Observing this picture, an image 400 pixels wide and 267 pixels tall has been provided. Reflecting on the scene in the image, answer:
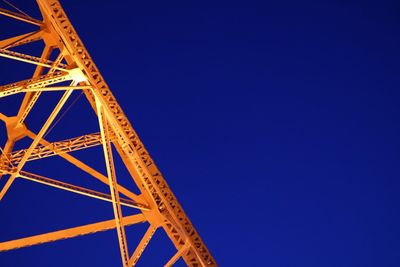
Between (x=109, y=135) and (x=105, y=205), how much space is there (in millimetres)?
8347

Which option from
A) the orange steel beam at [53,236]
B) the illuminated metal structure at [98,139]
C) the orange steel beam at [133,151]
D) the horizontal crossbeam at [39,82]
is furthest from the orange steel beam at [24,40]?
the orange steel beam at [53,236]

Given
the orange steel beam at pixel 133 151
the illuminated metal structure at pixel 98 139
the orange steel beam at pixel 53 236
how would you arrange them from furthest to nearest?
1. the orange steel beam at pixel 53 236
2. the illuminated metal structure at pixel 98 139
3. the orange steel beam at pixel 133 151

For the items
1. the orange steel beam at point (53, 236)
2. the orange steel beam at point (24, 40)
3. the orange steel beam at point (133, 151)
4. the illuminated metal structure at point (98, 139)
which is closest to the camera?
the orange steel beam at point (133, 151)

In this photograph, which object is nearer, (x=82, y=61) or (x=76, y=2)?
(x=82, y=61)

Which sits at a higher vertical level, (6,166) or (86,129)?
(86,129)

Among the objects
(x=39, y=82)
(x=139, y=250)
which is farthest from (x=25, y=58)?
(x=139, y=250)

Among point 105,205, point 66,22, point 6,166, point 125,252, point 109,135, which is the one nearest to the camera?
point 66,22

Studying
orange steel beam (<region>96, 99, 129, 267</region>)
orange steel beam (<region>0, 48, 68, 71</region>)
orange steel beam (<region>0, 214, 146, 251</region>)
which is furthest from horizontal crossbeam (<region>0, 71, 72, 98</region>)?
orange steel beam (<region>0, 214, 146, 251</region>)

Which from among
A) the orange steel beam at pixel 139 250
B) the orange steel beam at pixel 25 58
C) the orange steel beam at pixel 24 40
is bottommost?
the orange steel beam at pixel 139 250

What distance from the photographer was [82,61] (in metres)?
7.43

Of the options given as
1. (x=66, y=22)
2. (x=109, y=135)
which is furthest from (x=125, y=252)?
(x=66, y=22)

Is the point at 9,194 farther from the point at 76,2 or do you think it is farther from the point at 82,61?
the point at 82,61

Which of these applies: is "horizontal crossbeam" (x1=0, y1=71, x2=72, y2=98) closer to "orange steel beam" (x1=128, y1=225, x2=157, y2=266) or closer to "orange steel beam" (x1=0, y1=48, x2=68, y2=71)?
"orange steel beam" (x1=0, y1=48, x2=68, y2=71)

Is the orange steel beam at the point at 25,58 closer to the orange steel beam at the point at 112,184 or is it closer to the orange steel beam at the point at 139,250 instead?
the orange steel beam at the point at 112,184
